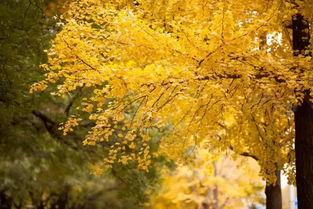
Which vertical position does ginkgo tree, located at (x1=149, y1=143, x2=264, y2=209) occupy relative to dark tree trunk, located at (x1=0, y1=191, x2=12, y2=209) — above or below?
above

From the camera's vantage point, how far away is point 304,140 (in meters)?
8.16

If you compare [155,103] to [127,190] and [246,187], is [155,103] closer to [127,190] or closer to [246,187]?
[127,190]

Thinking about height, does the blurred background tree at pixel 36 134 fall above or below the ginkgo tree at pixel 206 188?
below

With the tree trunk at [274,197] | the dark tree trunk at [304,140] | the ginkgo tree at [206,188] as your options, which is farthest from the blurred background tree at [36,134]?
the dark tree trunk at [304,140]

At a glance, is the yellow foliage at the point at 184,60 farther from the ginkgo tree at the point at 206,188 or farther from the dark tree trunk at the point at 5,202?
the dark tree trunk at the point at 5,202

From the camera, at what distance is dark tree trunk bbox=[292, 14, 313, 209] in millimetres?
8039

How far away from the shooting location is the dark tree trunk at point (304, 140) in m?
8.04

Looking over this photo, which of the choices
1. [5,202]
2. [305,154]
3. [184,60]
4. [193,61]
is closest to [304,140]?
[305,154]

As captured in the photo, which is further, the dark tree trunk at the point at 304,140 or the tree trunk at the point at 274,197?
the tree trunk at the point at 274,197

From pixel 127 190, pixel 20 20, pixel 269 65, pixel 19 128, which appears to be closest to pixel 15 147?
pixel 19 128

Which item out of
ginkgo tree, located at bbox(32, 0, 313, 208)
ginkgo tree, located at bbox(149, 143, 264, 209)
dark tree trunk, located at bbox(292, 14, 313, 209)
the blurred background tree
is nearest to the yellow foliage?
ginkgo tree, located at bbox(32, 0, 313, 208)

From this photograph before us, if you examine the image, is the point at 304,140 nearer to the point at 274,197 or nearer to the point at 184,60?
the point at 184,60

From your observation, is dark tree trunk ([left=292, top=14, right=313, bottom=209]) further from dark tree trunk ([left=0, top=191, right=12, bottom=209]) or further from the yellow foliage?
dark tree trunk ([left=0, top=191, right=12, bottom=209])

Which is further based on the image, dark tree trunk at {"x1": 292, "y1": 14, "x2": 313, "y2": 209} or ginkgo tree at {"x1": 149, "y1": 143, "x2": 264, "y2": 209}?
ginkgo tree at {"x1": 149, "y1": 143, "x2": 264, "y2": 209}
